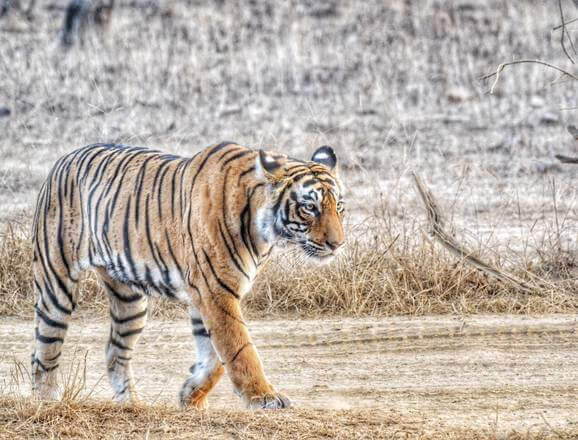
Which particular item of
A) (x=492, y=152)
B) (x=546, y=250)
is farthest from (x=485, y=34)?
(x=546, y=250)

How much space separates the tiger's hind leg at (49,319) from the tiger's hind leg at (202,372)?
676 millimetres

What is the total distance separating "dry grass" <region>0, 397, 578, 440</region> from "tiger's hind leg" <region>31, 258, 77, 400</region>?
88cm

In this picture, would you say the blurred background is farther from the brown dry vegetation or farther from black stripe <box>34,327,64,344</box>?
black stripe <box>34,327,64,344</box>

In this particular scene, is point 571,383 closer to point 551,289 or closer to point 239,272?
point 551,289

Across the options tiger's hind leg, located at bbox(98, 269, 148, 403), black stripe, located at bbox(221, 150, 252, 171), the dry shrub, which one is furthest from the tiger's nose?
the dry shrub

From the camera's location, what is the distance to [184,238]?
4980 mm

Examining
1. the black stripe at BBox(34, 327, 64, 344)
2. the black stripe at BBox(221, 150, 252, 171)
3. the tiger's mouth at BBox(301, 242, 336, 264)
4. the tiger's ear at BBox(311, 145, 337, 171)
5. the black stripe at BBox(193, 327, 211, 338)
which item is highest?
the black stripe at BBox(221, 150, 252, 171)

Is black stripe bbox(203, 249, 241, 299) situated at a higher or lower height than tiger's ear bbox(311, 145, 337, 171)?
lower

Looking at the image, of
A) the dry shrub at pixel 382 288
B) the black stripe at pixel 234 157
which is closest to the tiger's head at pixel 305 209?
the black stripe at pixel 234 157

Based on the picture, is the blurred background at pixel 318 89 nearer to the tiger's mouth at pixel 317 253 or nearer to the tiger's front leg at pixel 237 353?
the tiger's mouth at pixel 317 253

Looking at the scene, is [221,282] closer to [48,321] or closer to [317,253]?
[317,253]

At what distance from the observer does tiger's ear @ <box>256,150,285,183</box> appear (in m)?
4.86

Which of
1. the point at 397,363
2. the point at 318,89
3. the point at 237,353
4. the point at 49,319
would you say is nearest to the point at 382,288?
the point at 397,363

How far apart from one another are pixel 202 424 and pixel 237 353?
38 cm
